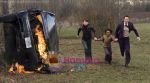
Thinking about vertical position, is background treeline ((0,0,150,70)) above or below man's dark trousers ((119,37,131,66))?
below

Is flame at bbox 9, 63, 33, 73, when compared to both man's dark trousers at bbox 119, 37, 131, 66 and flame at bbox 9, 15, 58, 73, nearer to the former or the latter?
flame at bbox 9, 15, 58, 73

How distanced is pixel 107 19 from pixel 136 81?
2392 cm

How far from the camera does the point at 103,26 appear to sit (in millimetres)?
37906

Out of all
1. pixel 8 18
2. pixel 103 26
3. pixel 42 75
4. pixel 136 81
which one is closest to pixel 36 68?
pixel 42 75

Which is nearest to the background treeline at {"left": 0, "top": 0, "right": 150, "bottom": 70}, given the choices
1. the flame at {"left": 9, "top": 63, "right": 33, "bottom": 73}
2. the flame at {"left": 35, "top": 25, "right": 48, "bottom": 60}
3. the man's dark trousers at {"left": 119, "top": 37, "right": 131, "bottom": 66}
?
the man's dark trousers at {"left": 119, "top": 37, "right": 131, "bottom": 66}

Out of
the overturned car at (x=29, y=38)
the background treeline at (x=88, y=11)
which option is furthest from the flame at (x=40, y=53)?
the background treeline at (x=88, y=11)

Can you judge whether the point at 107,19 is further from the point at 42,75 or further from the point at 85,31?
the point at 42,75

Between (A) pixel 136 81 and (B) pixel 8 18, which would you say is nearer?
(A) pixel 136 81

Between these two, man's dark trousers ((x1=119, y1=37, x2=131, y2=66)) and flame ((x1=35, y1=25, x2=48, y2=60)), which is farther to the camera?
man's dark trousers ((x1=119, y1=37, x2=131, y2=66))

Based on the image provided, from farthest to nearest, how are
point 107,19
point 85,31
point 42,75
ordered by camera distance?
point 107,19 < point 85,31 < point 42,75

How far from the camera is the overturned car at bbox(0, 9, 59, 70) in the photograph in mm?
15812

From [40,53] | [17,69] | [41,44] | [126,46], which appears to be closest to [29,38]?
[41,44]

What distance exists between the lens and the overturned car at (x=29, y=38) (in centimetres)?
1581

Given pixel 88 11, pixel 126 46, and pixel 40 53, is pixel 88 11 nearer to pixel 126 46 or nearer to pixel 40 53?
pixel 126 46
